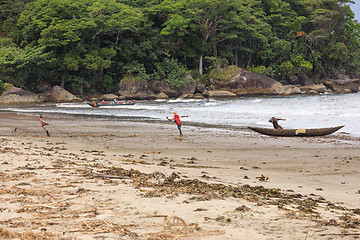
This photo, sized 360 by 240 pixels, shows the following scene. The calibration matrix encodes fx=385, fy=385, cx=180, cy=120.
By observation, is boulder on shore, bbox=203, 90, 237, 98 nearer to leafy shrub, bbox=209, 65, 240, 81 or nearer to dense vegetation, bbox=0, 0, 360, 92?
leafy shrub, bbox=209, 65, 240, 81

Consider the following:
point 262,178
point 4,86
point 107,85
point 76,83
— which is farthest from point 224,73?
point 262,178

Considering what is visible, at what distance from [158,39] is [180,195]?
47915mm

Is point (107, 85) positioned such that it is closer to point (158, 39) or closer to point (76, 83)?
point (76, 83)

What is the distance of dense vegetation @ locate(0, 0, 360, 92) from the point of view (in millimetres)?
45188

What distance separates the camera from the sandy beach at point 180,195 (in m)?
3.75

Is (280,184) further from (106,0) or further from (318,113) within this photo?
(106,0)

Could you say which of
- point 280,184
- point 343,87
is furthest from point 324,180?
point 343,87

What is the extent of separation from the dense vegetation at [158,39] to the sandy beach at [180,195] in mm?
37566

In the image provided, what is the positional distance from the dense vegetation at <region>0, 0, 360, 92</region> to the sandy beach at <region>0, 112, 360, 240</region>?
37566 millimetres

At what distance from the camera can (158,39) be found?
169ft

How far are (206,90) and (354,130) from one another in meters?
35.7

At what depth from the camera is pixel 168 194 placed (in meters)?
5.15

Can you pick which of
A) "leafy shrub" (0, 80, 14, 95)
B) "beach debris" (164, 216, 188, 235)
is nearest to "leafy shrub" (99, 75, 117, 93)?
"leafy shrub" (0, 80, 14, 95)

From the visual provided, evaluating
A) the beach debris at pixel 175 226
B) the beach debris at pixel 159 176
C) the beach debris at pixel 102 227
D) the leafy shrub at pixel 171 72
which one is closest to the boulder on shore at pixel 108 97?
the leafy shrub at pixel 171 72
